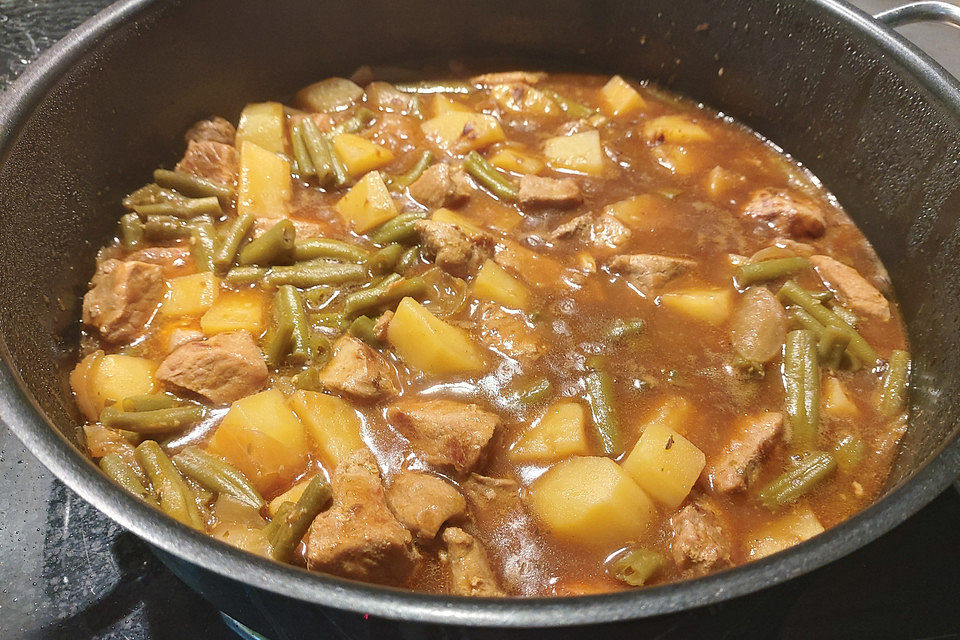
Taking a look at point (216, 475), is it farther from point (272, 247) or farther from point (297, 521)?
point (272, 247)

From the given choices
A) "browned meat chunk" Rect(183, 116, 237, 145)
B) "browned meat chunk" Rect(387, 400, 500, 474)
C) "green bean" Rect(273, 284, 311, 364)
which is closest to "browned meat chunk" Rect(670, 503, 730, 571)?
"browned meat chunk" Rect(387, 400, 500, 474)

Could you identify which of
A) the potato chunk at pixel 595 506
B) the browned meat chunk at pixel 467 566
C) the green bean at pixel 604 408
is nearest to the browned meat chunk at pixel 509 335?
the green bean at pixel 604 408

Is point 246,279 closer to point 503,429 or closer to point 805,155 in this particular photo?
point 503,429

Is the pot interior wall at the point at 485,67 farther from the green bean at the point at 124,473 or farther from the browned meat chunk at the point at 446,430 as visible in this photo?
the browned meat chunk at the point at 446,430

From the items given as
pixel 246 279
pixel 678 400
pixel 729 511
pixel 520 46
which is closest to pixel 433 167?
pixel 246 279

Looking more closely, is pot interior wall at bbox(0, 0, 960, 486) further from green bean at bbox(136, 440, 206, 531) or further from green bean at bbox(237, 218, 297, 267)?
green bean at bbox(237, 218, 297, 267)

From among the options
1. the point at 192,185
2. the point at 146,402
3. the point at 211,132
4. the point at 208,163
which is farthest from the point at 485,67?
the point at 146,402

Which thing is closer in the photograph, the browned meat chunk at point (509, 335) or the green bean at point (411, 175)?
the browned meat chunk at point (509, 335)
